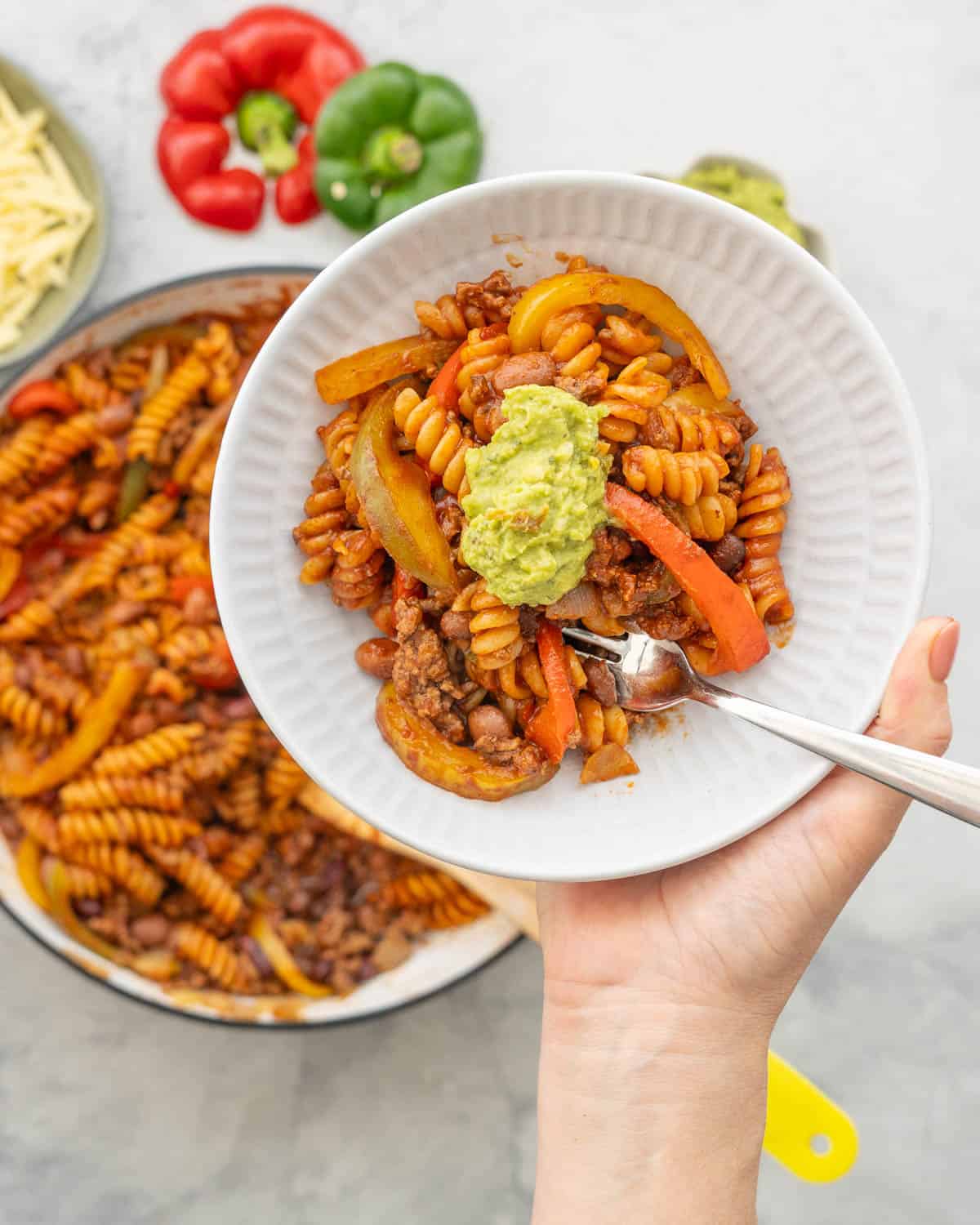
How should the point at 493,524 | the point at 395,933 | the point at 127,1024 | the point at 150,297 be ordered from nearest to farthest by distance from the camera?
the point at 493,524
the point at 150,297
the point at 395,933
the point at 127,1024

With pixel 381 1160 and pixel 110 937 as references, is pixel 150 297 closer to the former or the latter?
pixel 110 937

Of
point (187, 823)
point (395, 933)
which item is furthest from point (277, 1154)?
point (187, 823)

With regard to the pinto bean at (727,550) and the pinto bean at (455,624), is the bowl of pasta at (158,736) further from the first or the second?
the pinto bean at (727,550)

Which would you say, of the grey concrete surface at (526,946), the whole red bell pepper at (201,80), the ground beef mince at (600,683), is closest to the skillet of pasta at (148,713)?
the grey concrete surface at (526,946)

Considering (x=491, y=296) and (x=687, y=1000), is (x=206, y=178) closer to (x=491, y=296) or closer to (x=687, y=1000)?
(x=491, y=296)

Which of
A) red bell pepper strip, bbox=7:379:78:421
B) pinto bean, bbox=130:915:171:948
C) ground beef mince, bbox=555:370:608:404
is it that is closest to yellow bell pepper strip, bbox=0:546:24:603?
red bell pepper strip, bbox=7:379:78:421

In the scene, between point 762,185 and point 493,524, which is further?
point 762,185
